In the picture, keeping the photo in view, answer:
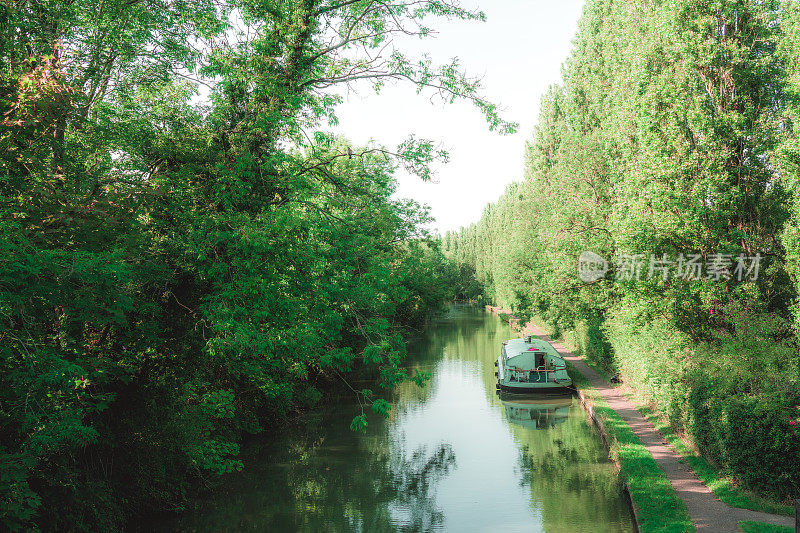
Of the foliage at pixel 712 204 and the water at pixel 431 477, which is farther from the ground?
the foliage at pixel 712 204

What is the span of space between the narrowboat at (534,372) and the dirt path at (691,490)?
3583 mm

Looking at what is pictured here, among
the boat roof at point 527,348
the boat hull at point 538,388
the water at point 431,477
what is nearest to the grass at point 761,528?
the water at point 431,477

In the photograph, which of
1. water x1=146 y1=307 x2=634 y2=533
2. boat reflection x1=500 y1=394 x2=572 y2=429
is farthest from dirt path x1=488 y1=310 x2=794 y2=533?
boat reflection x1=500 y1=394 x2=572 y2=429

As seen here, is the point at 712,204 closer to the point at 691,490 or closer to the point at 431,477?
the point at 691,490

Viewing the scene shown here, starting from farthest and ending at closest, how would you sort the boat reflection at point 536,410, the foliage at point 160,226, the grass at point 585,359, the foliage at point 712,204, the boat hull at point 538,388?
the grass at point 585,359
the boat hull at point 538,388
the boat reflection at point 536,410
the foliage at point 712,204
the foliage at point 160,226

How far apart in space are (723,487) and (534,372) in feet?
38.5

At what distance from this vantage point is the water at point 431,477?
35.2 feet

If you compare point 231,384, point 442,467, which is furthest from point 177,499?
point 442,467

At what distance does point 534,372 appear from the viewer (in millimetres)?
21562

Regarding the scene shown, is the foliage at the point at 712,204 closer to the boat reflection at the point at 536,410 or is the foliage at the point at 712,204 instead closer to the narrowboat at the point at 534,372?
the boat reflection at the point at 536,410

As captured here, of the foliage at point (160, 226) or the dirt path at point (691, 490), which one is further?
the dirt path at point (691, 490)

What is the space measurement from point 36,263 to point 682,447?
1340 centimetres

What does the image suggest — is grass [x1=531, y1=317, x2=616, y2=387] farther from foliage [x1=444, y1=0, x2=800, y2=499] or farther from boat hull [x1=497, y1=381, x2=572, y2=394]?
foliage [x1=444, y1=0, x2=800, y2=499]

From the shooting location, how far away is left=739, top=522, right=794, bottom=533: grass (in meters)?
7.90
